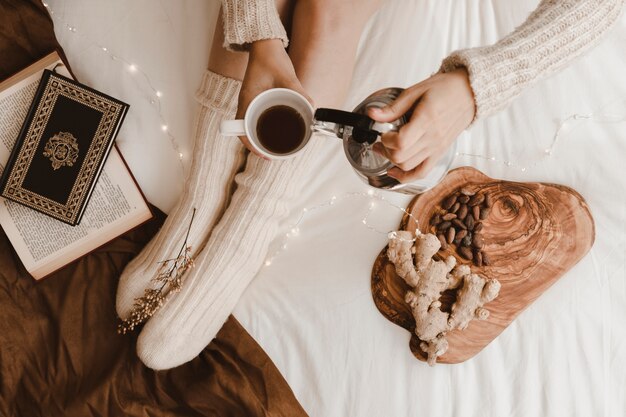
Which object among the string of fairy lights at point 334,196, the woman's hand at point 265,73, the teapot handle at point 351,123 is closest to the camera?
the teapot handle at point 351,123

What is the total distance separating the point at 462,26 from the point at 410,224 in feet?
1.47

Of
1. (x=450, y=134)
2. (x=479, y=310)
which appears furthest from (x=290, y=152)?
(x=479, y=310)

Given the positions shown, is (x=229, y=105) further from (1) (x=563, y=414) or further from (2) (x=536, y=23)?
(1) (x=563, y=414)

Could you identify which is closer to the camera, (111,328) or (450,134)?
(450,134)

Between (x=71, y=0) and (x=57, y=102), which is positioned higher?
(x=71, y=0)

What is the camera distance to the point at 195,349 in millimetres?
917

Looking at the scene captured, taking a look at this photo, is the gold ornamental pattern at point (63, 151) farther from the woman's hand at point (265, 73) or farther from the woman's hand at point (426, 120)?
the woman's hand at point (426, 120)

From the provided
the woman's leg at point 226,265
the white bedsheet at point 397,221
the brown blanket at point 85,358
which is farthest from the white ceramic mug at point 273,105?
the brown blanket at point 85,358

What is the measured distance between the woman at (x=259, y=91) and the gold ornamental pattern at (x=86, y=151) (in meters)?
0.17

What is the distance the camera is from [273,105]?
1.97ft

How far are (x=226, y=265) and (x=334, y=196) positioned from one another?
263 mm

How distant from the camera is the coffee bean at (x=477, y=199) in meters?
0.89

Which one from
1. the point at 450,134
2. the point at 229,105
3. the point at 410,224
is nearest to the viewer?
the point at 450,134

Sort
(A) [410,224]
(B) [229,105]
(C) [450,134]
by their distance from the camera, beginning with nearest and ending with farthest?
(C) [450,134] → (B) [229,105] → (A) [410,224]
